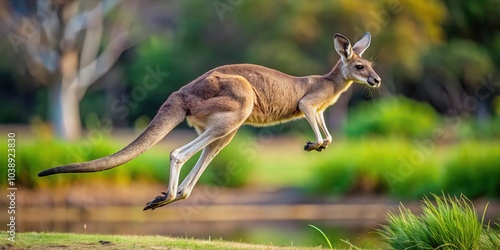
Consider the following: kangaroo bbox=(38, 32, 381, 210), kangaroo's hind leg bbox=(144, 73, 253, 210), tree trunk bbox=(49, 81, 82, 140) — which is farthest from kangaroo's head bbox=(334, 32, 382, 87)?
tree trunk bbox=(49, 81, 82, 140)

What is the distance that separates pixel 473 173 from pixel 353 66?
27.3 feet

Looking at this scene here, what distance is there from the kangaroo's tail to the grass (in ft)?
2.44

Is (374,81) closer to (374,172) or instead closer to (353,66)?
(353,66)

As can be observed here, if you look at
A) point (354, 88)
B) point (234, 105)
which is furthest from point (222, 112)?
point (354, 88)

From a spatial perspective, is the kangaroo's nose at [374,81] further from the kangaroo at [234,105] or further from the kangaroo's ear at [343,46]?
the kangaroo's ear at [343,46]

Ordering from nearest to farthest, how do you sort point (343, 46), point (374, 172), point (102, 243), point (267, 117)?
point (102, 243), point (267, 117), point (343, 46), point (374, 172)

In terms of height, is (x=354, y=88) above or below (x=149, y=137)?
above

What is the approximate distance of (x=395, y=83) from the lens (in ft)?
108

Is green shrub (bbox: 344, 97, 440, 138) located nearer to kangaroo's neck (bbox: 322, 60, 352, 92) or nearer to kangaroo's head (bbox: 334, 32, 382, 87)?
kangaroo's neck (bbox: 322, 60, 352, 92)

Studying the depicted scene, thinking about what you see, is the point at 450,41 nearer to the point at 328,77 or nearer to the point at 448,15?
the point at 448,15

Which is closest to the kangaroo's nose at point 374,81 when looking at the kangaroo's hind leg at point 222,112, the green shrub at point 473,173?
the kangaroo's hind leg at point 222,112

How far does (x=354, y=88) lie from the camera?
98.8 feet

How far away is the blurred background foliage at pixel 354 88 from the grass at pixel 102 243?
8198 mm

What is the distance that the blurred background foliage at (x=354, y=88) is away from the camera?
16656mm
